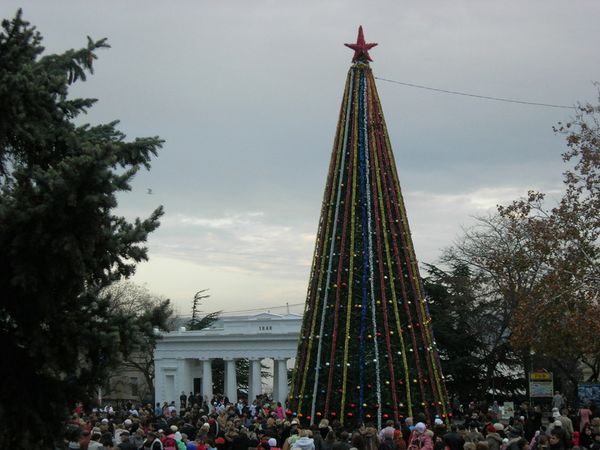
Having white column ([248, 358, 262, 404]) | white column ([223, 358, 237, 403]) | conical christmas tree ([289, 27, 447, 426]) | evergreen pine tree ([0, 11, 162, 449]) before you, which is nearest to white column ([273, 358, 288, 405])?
white column ([248, 358, 262, 404])

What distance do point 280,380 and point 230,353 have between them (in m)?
3.28

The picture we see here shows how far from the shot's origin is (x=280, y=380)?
151 ft

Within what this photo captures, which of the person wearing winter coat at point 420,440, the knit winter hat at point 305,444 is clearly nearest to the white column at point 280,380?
the person wearing winter coat at point 420,440

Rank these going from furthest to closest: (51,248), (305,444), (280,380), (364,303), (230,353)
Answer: (230,353) → (280,380) → (364,303) → (305,444) → (51,248)

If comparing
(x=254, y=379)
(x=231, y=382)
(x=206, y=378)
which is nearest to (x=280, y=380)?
(x=254, y=379)

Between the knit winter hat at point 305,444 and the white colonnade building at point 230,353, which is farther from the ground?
the white colonnade building at point 230,353

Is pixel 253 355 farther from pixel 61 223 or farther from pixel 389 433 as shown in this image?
pixel 61 223

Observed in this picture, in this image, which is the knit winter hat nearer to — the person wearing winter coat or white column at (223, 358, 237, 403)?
the person wearing winter coat

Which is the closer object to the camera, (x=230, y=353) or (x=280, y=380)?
(x=280, y=380)

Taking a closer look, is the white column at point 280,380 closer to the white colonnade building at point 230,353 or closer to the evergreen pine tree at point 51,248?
the white colonnade building at point 230,353

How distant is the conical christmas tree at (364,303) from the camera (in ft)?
73.8

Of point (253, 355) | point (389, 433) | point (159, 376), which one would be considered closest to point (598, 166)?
point (389, 433)

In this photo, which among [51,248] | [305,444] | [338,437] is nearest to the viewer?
[51,248]

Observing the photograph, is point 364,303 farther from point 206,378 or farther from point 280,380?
point 206,378
